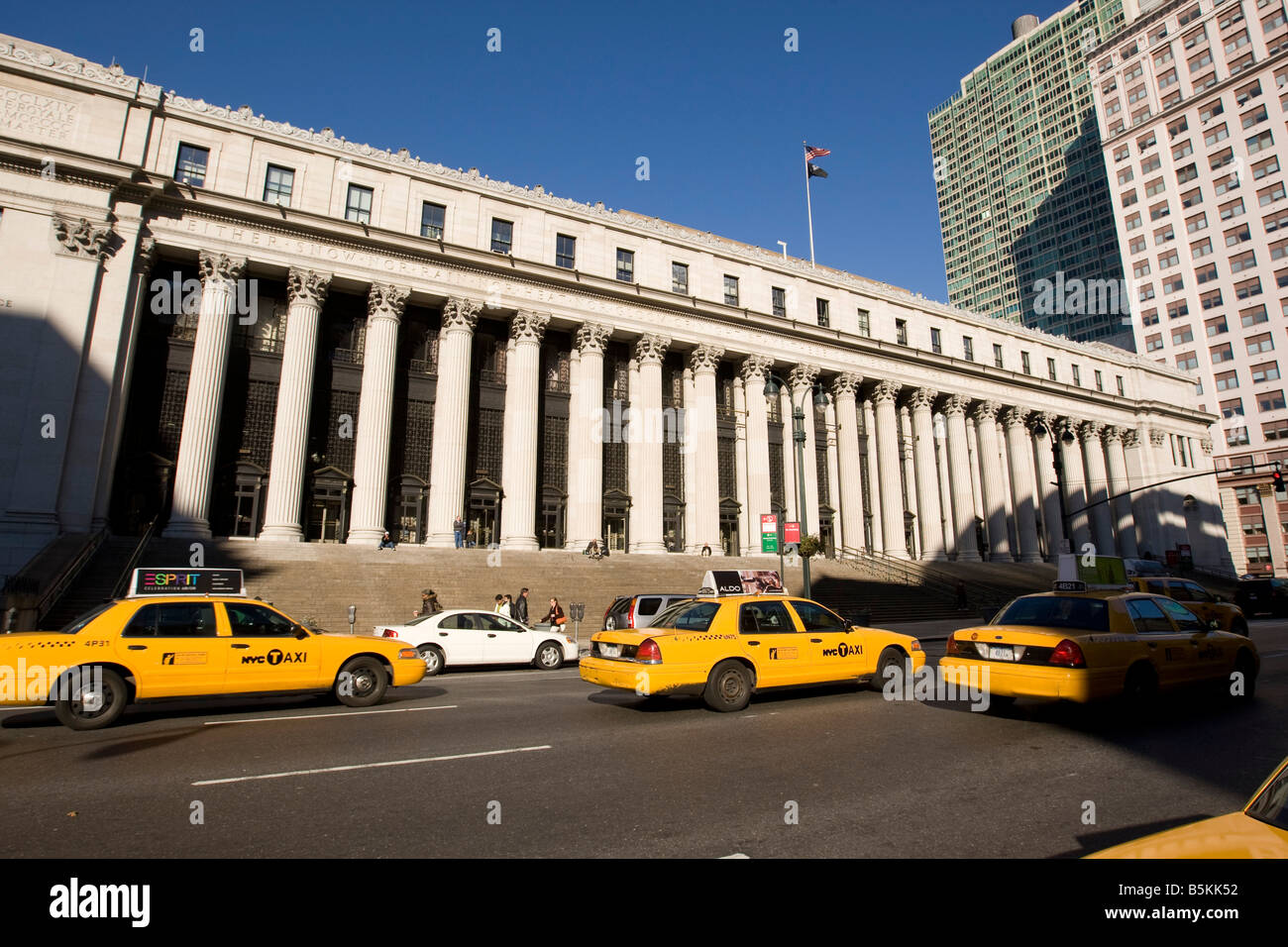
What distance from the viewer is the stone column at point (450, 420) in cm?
2898

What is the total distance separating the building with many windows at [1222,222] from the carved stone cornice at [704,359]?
185 feet

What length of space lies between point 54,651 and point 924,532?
43431 millimetres

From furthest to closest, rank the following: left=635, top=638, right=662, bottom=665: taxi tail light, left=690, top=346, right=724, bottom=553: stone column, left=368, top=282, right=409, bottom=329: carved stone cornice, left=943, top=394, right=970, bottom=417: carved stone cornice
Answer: left=943, top=394, right=970, bottom=417: carved stone cornice → left=690, top=346, right=724, bottom=553: stone column → left=368, top=282, right=409, bottom=329: carved stone cornice → left=635, top=638, right=662, bottom=665: taxi tail light

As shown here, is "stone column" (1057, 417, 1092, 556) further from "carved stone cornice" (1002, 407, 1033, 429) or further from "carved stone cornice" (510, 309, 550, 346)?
"carved stone cornice" (510, 309, 550, 346)

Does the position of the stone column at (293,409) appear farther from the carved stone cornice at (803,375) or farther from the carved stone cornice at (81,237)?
the carved stone cornice at (803,375)

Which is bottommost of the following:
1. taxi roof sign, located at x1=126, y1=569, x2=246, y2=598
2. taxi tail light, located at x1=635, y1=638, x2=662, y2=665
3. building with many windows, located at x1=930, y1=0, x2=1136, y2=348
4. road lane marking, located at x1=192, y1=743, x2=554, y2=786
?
road lane marking, located at x1=192, y1=743, x2=554, y2=786

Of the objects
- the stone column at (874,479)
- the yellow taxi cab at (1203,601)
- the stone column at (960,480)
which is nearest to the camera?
the yellow taxi cab at (1203,601)

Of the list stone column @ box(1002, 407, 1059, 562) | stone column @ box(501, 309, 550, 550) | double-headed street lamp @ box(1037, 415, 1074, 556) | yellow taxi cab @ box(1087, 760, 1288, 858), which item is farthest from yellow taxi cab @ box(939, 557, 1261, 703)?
double-headed street lamp @ box(1037, 415, 1074, 556)

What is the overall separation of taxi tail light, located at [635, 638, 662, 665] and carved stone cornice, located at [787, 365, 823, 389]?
3316 centimetres

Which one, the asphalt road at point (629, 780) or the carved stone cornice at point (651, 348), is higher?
the carved stone cornice at point (651, 348)

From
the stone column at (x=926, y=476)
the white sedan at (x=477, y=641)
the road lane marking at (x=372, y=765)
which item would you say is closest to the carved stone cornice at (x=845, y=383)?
the stone column at (x=926, y=476)

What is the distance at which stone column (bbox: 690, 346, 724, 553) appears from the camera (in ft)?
116

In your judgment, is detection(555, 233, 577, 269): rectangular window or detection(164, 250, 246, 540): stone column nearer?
detection(164, 250, 246, 540): stone column
